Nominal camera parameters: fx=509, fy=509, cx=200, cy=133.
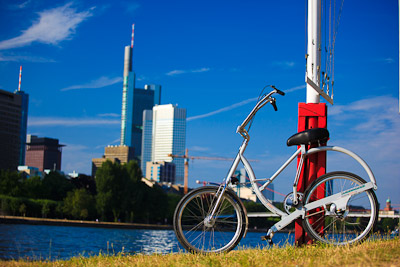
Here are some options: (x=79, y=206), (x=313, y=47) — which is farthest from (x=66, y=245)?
(x=79, y=206)

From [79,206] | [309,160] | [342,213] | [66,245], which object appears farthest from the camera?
[79,206]

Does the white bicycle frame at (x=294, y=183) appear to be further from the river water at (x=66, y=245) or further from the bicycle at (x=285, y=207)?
the river water at (x=66, y=245)

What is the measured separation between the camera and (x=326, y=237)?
6.23 metres

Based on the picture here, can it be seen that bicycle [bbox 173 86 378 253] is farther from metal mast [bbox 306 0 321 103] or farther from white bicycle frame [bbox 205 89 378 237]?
metal mast [bbox 306 0 321 103]

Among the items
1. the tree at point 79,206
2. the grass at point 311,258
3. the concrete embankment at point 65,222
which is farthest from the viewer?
the tree at point 79,206

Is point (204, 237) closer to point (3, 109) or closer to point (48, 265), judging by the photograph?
point (48, 265)

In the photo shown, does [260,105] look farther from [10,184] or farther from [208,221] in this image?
[10,184]

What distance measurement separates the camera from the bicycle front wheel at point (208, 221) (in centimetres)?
611

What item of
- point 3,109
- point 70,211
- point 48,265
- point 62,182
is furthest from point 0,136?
point 48,265

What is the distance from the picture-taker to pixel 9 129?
171750 mm

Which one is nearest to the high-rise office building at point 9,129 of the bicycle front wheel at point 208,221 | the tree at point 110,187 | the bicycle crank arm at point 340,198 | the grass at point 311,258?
the tree at point 110,187

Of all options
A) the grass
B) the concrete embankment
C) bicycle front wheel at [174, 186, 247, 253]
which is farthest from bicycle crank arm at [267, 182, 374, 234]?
the concrete embankment

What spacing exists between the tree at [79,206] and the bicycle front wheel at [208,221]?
75894 millimetres

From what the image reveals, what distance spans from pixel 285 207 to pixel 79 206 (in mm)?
76954
